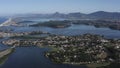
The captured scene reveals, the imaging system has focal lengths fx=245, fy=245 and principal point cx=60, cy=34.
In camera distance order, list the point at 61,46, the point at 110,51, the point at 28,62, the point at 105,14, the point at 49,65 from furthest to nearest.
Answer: the point at 105,14 < the point at 61,46 < the point at 110,51 < the point at 28,62 < the point at 49,65

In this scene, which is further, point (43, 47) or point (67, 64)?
point (43, 47)

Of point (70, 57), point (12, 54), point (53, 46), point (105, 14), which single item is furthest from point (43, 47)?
point (105, 14)

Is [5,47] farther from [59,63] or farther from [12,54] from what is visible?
[59,63]

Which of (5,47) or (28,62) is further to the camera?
(5,47)

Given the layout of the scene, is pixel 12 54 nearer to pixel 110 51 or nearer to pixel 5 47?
Answer: pixel 5 47

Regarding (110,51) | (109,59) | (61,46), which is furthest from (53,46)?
(109,59)

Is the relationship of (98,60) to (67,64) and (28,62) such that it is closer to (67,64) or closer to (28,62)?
(67,64)

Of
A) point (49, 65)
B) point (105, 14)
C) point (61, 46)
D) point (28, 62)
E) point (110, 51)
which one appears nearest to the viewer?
point (49, 65)

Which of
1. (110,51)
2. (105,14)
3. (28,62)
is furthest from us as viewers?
(105,14)
